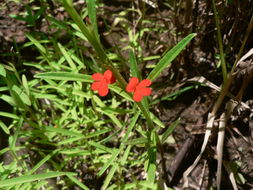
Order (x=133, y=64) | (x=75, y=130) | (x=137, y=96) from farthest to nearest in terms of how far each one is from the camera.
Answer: (x=75, y=130), (x=133, y=64), (x=137, y=96)

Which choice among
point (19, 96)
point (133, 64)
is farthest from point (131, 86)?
point (19, 96)

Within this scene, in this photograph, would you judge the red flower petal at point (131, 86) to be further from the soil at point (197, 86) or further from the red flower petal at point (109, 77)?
the soil at point (197, 86)

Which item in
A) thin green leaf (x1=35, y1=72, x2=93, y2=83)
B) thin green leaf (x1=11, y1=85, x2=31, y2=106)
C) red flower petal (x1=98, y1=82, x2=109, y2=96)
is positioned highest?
thin green leaf (x1=35, y1=72, x2=93, y2=83)

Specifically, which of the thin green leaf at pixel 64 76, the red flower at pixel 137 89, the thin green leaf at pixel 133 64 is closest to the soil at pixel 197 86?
the thin green leaf at pixel 64 76

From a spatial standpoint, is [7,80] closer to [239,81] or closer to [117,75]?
[117,75]

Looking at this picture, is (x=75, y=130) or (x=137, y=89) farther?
(x=75, y=130)

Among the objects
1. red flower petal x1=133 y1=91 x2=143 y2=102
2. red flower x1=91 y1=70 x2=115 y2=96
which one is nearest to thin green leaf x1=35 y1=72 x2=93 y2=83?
red flower x1=91 y1=70 x2=115 y2=96

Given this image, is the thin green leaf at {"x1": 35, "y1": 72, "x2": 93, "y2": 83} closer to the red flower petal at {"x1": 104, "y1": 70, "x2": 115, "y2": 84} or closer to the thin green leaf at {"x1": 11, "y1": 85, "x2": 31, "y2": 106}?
the red flower petal at {"x1": 104, "y1": 70, "x2": 115, "y2": 84}

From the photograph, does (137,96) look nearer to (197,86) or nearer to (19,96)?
(19,96)

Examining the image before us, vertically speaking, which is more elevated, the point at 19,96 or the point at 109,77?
the point at 109,77
